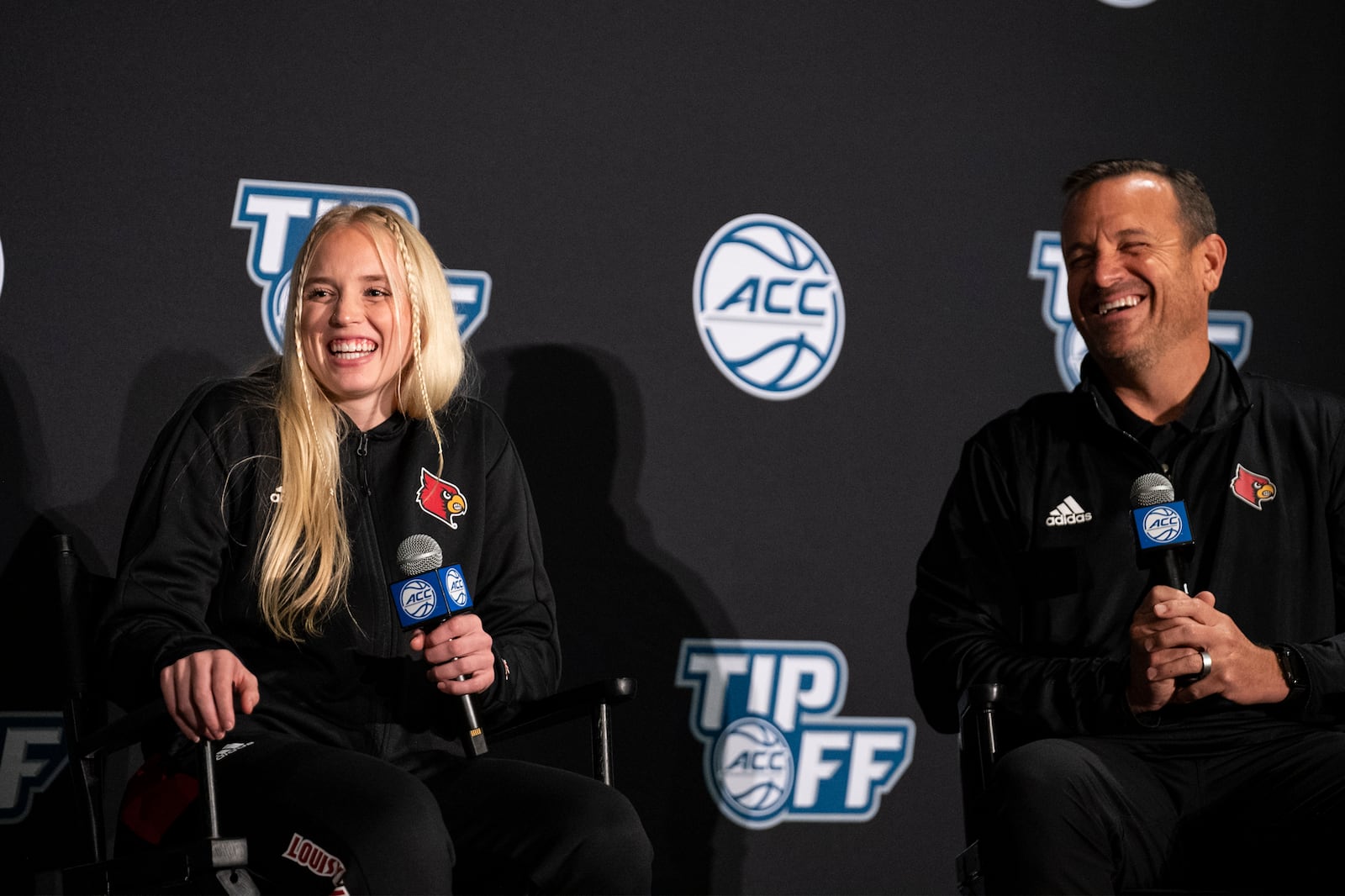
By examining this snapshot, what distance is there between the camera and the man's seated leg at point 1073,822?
1795 millimetres

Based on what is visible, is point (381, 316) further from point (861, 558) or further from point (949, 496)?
point (861, 558)

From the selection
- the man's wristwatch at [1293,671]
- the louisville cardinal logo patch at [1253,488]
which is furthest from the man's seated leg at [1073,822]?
the louisville cardinal logo patch at [1253,488]

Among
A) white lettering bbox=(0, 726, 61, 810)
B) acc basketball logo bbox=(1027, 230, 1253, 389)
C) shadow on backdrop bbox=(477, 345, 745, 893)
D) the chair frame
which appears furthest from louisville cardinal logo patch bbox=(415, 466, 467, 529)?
acc basketball logo bbox=(1027, 230, 1253, 389)

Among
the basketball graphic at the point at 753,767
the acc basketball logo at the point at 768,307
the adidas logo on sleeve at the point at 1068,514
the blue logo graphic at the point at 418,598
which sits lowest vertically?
the basketball graphic at the point at 753,767

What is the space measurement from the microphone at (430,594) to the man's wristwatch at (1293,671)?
119 centimetres

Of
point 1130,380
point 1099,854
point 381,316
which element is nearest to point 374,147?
point 381,316

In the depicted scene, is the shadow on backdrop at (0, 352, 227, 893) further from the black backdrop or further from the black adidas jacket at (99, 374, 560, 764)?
the black adidas jacket at (99, 374, 560, 764)

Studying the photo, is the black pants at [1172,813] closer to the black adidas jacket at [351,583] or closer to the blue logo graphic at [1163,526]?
the blue logo graphic at [1163,526]

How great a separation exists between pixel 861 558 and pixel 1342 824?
142cm

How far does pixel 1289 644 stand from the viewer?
2.02 meters

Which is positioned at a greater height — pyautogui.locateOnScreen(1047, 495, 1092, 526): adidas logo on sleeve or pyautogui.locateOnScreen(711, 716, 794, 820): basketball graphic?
pyautogui.locateOnScreen(1047, 495, 1092, 526): adidas logo on sleeve

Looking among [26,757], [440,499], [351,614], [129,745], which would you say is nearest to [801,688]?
[440,499]

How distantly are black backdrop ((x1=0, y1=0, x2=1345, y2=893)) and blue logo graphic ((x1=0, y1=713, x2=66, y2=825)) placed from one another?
1.0 inches

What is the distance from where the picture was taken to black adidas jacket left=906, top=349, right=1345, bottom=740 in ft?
6.93
